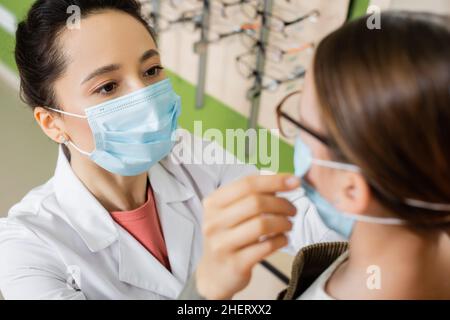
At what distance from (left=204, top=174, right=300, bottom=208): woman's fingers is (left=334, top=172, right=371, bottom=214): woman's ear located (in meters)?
0.08

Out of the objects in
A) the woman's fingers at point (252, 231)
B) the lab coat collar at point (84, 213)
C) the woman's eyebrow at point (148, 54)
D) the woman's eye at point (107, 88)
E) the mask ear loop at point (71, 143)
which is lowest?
the lab coat collar at point (84, 213)

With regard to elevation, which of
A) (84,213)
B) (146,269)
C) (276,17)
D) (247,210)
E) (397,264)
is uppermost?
(276,17)

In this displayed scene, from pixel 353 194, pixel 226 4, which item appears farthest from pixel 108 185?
pixel 226 4

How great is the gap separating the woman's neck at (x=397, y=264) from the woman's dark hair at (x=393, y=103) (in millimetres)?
88

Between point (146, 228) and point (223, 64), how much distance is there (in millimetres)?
1184

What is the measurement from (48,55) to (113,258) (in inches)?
20.4

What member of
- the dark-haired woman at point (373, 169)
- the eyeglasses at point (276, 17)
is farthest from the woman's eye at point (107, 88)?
the eyeglasses at point (276, 17)

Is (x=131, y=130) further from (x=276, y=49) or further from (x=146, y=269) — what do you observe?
(x=276, y=49)

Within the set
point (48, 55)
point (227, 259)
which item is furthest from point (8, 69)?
point (227, 259)

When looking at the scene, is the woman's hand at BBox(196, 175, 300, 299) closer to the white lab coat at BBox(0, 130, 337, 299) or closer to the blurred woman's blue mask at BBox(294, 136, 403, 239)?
the blurred woman's blue mask at BBox(294, 136, 403, 239)

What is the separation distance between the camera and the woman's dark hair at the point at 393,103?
591mm

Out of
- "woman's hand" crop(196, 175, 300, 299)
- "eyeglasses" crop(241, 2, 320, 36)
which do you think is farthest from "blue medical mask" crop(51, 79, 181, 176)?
"eyeglasses" crop(241, 2, 320, 36)

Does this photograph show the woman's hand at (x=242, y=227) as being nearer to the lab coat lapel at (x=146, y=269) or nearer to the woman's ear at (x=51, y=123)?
the lab coat lapel at (x=146, y=269)

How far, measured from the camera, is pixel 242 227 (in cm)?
70
